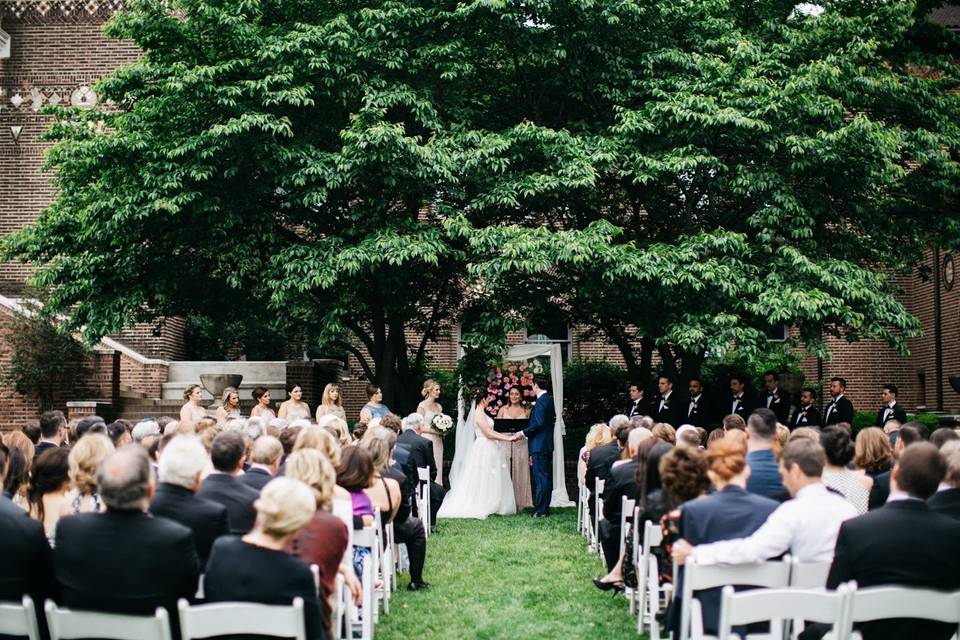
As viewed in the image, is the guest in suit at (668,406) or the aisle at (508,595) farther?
the guest in suit at (668,406)

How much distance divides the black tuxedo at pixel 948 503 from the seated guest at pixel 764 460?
1415 millimetres

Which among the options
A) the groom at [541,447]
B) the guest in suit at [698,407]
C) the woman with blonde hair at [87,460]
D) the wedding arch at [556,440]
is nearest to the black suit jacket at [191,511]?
the woman with blonde hair at [87,460]

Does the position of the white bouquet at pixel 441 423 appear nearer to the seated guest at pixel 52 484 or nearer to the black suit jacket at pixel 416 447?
the black suit jacket at pixel 416 447

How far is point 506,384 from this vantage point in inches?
635

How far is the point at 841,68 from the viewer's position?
15.2 meters

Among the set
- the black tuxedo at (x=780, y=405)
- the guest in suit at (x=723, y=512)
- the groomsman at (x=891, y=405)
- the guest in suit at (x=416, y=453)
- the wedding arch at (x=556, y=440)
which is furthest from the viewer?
the wedding arch at (x=556, y=440)

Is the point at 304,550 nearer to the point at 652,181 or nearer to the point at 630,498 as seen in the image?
the point at 630,498

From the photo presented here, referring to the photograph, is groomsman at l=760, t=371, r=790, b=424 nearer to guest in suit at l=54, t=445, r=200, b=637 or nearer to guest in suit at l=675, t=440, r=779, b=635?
guest in suit at l=675, t=440, r=779, b=635

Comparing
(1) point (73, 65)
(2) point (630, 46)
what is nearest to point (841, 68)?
(2) point (630, 46)

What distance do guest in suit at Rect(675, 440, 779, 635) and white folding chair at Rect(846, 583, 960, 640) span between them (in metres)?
0.98

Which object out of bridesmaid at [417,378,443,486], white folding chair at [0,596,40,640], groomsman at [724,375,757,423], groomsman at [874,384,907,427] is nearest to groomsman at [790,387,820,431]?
groomsman at [724,375,757,423]

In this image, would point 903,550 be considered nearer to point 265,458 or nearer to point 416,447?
point 265,458

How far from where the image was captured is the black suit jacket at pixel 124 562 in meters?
4.79

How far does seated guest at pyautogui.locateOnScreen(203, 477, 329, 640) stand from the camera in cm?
479
